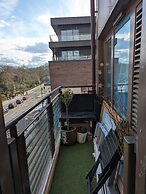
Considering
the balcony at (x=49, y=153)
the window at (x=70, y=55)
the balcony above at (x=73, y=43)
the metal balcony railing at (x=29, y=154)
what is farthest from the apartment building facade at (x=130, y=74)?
the balcony above at (x=73, y=43)

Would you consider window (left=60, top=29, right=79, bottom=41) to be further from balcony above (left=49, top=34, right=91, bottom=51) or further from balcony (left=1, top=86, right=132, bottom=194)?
balcony (left=1, top=86, right=132, bottom=194)

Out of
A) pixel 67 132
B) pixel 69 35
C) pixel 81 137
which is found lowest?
pixel 81 137

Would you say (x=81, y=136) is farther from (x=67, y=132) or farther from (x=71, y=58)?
(x=71, y=58)

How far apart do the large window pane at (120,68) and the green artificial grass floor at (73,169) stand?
102cm

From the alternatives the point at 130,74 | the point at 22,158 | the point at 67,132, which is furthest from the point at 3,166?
the point at 67,132

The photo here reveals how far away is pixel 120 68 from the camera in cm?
216

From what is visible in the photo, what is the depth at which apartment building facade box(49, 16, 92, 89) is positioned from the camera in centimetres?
920

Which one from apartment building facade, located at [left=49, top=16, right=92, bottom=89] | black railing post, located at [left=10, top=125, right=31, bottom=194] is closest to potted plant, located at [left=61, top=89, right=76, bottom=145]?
black railing post, located at [left=10, top=125, right=31, bottom=194]

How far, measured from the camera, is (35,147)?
5.45ft

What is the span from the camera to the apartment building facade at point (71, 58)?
9203 mm

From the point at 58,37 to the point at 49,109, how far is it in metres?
7.93

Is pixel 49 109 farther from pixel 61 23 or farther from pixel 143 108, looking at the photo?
pixel 61 23

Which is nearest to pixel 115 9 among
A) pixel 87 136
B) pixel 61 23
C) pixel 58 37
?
pixel 87 136

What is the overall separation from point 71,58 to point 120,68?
744cm
